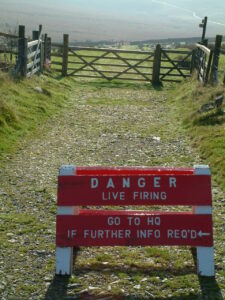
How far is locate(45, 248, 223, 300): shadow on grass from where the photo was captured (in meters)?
4.78

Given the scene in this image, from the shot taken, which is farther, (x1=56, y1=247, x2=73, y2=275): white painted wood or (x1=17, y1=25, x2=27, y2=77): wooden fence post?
(x1=17, y1=25, x2=27, y2=77): wooden fence post

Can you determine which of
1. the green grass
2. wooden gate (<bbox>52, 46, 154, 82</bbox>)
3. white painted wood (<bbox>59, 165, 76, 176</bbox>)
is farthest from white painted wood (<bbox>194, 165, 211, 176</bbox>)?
wooden gate (<bbox>52, 46, 154, 82</bbox>)

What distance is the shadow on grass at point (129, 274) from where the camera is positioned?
4779 millimetres

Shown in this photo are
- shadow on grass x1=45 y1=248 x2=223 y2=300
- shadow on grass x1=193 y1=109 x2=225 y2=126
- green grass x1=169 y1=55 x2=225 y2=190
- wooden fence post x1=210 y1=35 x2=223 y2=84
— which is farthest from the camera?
wooden fence post x1=210 y1=35 x2=223 y2=84

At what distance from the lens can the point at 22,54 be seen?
15.1 metres

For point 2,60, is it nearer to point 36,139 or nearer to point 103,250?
point 36,139

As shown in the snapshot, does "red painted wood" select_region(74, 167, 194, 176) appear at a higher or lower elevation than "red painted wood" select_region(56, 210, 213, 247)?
higher

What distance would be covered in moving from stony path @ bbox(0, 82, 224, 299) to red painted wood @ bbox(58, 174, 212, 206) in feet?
2.53

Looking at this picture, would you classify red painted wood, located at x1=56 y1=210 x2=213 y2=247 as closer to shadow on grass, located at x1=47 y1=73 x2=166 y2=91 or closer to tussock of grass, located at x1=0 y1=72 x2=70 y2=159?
tussock of grass, located at x1=0 y1=72 x2=70 y2=159

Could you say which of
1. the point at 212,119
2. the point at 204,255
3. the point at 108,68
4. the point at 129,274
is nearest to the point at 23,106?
the point at 212,119

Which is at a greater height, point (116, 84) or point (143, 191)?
point (143, 191)

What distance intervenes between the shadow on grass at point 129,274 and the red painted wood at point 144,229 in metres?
0.33

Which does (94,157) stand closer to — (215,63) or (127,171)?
(127,171)

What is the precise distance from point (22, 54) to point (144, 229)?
1102cm
